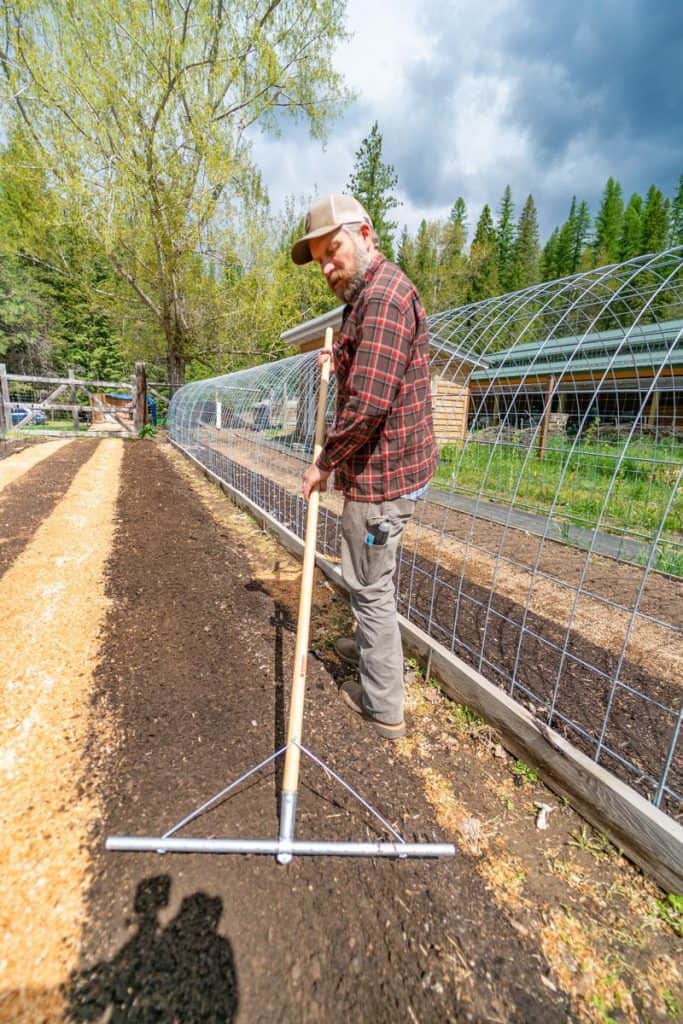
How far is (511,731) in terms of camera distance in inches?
75.0

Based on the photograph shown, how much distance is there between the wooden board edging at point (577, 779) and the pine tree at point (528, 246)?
→ 47863 millimetres

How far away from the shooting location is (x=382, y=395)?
1.58m

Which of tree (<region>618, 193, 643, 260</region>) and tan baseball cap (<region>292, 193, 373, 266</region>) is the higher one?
tree (<region>618, 193, 643, 260</region>)

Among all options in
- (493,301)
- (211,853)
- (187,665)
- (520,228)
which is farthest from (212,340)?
(520,228)

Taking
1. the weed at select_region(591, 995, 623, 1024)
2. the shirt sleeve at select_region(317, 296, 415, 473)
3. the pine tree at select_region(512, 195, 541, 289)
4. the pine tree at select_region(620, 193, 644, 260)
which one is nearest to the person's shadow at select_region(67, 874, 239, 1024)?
the weed at select_region(591, 995, 623, 1024)

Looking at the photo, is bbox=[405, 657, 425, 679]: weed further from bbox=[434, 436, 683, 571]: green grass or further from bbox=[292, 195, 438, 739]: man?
bbox=[434, 436, 683, 571]: green grass

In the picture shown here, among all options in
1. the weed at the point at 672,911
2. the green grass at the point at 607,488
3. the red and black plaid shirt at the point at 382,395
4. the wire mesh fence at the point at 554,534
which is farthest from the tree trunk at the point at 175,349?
the weed at the point at 672,911

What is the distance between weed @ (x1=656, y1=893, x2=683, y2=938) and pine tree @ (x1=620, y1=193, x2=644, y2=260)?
44.0 m

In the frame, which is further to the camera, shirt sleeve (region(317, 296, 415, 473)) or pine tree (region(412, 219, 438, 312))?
pine tree (region(412, 219, 438, 312))

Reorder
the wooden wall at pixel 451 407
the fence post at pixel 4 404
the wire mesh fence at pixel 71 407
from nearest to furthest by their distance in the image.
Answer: the wooden wall at pixel 451 407 < the fence post at pixel 4 404 < the wire mesh fence at pixel 71 407

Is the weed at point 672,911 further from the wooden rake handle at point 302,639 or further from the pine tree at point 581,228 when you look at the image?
the pine tree at point 581,228

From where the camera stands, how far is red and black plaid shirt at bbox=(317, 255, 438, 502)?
1568 millimetres

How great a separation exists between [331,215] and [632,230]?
5161 centimetres

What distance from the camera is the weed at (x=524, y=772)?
181cm
